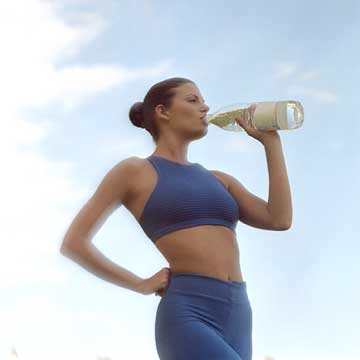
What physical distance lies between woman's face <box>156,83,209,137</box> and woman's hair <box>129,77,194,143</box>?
3 centimetres

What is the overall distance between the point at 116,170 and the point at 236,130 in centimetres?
70

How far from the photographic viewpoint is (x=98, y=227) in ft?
11.7

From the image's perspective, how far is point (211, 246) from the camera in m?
3.41

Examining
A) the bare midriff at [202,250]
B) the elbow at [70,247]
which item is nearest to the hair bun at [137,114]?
the bare midriff at [202,250]

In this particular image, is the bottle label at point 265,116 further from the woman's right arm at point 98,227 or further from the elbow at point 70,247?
the elbow at point 70,247

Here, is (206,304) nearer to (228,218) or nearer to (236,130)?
(228,218)

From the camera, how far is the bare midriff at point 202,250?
339cm

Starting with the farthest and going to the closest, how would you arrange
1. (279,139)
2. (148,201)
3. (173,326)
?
(279,139) → (148,201) → (173,326)

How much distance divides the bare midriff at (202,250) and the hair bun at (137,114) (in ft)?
1.61

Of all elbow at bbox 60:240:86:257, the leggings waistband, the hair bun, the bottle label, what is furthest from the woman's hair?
the leggings waistband

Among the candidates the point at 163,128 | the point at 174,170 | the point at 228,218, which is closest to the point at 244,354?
the point at 228,218

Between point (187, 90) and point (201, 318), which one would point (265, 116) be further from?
point (201, 318)

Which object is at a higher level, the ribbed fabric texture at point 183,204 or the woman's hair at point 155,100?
the woman's hair at point 155,100

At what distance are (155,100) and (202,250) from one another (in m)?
0.81
